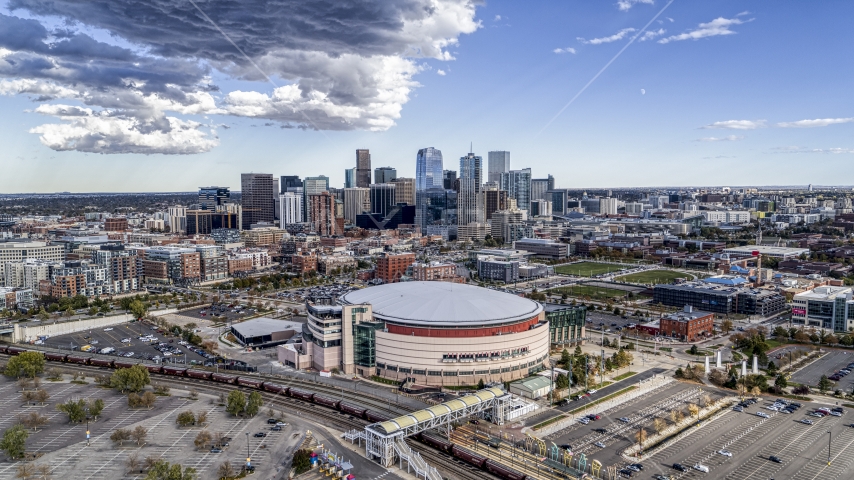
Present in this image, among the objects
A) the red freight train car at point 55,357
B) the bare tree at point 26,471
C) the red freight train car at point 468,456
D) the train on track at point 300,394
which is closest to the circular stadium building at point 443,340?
the train on track at point 300,394

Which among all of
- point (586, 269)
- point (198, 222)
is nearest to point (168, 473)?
point (586, 269)

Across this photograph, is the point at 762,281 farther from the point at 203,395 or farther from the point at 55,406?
the point at 55,406

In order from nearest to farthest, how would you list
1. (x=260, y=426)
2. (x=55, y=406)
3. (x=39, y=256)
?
(x=260, y=426), (x=55, y=406), (x=39, y=256)

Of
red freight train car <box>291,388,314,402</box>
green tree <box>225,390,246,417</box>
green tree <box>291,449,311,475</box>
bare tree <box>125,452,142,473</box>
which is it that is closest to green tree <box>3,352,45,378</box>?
green tree <box>225,390,246,417</box>

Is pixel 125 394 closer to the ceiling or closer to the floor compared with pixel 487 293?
closer to the floor

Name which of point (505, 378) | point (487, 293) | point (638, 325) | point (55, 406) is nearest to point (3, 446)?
point (55, 406)

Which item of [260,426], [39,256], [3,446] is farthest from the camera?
[39,256]

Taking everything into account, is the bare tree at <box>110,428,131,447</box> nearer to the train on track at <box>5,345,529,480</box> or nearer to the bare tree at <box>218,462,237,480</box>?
the bare tree at <box>218,462,237,480</box>

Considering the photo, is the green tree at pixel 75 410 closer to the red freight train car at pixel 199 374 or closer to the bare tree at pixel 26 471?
the bare tree at pixel 26 471
